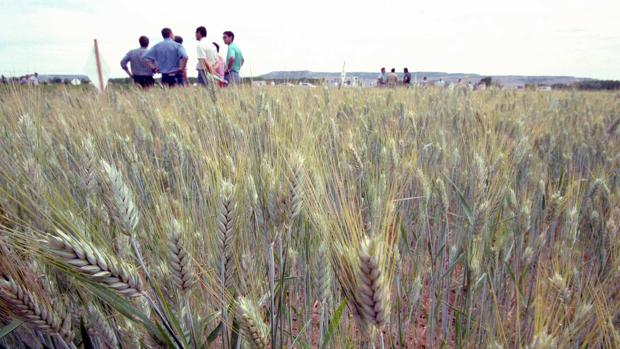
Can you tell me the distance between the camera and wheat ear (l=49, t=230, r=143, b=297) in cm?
61

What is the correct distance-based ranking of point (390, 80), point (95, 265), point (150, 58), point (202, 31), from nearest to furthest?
point (95, 265)
point (150, 58)
point (202, 31)
point (390, 80)

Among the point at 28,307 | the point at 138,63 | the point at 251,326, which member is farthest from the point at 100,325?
the point at 138,63

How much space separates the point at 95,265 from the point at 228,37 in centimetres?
718

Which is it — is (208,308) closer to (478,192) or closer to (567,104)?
(478,192)

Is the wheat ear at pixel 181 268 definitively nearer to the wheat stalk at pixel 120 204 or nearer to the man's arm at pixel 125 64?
the wheat stalk at pixel 120 204

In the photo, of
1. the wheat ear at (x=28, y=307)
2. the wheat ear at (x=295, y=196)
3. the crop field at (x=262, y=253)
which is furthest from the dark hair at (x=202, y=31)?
the wheat ear at (x=28, y=307)

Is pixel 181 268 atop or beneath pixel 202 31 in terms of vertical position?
beneath

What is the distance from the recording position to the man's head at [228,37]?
7178mm

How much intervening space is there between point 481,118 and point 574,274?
1543mm

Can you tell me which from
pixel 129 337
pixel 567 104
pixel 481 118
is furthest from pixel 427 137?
pixel 567 104

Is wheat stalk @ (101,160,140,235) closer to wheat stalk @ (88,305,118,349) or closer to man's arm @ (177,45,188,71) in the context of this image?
wheat stalk @ (88,305,118,349)

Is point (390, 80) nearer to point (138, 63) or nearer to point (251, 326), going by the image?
point (138, 63)

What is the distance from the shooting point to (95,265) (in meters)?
0.63

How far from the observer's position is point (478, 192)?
1.23 metres
